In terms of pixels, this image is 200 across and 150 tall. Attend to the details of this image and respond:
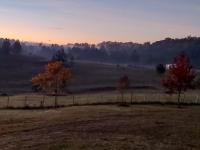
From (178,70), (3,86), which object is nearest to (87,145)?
(178,70)

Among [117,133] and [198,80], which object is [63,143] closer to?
[117,133]

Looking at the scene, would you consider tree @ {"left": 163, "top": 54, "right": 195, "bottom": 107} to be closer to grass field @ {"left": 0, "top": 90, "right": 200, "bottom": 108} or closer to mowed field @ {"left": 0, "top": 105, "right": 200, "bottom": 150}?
grass field @ {"left": 0, "top": 90, "right": 200, "bottom": 108}

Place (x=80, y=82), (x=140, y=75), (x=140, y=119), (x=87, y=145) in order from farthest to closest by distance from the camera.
Answer: (x=140, y=75) → (x=80, y=82) → (x=140, y=119) → (x=87, y=145)

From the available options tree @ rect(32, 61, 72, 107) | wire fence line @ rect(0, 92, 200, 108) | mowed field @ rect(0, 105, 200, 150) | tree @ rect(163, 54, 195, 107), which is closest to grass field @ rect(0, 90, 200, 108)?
wire fence line @ rect(0, 92, 200, 108)

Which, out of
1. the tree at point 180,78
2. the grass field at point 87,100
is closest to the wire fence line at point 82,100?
the grass field at point 87,100

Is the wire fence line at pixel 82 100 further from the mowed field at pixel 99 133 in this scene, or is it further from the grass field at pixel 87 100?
the mowed field at pixel 99 133

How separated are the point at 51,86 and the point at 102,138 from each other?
7370cm

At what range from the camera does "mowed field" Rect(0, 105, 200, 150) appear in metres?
30.3

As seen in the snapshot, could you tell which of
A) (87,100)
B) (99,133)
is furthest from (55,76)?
(99,133)

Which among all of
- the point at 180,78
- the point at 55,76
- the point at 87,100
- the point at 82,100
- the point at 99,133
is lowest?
the point at 82,100

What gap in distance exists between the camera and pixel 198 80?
140375 mm

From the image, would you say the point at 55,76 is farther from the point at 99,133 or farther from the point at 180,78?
the point at 99,133

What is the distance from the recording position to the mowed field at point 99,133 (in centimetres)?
3028

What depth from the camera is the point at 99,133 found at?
35.8m
